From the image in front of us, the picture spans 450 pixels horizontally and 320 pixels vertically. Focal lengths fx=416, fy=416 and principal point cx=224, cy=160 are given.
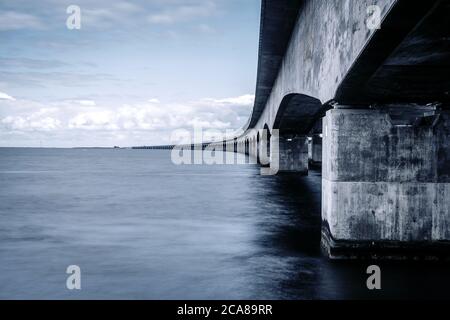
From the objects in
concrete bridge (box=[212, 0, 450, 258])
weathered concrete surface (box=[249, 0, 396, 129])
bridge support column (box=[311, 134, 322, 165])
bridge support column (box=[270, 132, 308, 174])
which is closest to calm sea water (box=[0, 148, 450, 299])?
concrete bridge (box=[212, 0, 450, 258])

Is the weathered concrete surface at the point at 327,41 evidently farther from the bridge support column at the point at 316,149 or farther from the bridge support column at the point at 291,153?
the bridge support column at the point at 316,149

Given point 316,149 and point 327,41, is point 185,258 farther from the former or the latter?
point 316,149

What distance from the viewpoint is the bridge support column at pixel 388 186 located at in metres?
9.47

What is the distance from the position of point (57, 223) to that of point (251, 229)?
25.8ft

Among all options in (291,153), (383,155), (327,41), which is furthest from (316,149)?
(383,155)

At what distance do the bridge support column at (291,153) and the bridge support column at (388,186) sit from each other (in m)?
25.8

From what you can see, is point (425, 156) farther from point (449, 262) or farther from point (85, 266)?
point (85, 266)

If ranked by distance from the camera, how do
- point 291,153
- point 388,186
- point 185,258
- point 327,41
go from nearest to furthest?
point 388,186 → point 327,41 → point 185,258 → point 291,153

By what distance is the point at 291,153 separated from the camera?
36.6 meters

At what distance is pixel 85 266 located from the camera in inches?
397

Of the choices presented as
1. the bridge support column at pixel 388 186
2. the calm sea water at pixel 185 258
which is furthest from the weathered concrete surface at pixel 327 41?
→ the calm sea water at pixel 185 258

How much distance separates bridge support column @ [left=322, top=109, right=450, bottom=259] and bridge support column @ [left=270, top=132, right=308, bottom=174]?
25.8 meters

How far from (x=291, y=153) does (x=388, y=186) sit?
1071 inches
